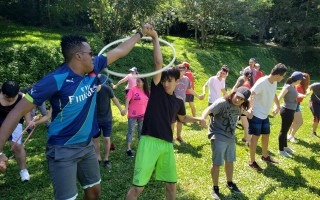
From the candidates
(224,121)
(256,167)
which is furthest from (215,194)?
(256,167)

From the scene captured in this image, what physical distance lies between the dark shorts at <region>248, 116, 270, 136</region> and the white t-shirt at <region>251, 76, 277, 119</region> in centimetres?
9

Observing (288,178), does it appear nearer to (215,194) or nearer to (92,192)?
(215,194)

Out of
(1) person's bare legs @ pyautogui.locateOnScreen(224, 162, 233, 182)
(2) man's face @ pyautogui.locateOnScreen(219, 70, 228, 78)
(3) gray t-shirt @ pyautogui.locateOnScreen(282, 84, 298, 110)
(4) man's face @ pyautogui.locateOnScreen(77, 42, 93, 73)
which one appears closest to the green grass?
(1) person's bare legs @ pyautogui.locateOnScreen(224, 162, 233, 182)

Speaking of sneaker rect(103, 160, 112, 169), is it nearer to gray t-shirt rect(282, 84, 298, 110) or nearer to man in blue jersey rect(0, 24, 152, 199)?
man in blue jersey rect(0, 24, 152, 199)

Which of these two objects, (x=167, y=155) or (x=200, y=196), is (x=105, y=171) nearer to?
(x=200, y=196)

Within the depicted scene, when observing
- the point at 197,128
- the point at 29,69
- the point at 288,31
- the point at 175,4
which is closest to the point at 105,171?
the point at 197,128

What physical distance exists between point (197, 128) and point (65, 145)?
284 inches

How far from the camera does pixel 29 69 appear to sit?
11812mm

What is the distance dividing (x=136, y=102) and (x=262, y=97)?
261 cm

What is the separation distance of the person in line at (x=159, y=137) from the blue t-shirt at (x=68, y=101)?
0.82 metres

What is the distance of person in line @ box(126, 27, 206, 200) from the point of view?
4.22m

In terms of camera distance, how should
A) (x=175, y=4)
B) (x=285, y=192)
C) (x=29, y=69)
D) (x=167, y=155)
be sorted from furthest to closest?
(x=175, y=4) → (x=29, y=69) → (x=285, y=192) → (x=167, y=155)

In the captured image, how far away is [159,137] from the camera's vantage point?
427 cm

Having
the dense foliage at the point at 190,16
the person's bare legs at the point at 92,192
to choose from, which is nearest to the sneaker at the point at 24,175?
the person's bare legs at the point at 92,192
